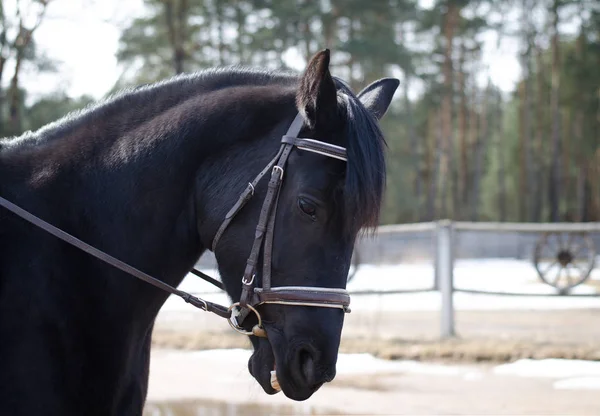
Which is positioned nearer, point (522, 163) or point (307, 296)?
point (307, 296)

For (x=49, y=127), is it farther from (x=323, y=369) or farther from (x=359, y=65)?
(x=359, y=65)

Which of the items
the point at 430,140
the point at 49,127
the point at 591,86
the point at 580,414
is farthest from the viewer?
the point at 430,140

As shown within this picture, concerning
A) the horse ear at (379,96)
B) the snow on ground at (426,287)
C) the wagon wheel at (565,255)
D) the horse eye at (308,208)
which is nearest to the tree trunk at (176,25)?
the snow on ground at (426,287)

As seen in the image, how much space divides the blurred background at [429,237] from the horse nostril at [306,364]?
49 centimetres

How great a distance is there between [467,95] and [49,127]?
3926 cm

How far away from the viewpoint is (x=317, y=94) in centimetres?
244

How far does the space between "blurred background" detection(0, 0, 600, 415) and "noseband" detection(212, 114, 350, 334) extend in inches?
13.6

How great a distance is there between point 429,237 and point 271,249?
30.2 ft

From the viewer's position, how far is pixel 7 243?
248cm

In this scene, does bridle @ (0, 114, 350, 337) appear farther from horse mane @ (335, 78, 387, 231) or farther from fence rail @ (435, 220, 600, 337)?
fence rail @ (435, 220, 600, 337)

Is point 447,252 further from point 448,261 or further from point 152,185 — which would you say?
point 152,185

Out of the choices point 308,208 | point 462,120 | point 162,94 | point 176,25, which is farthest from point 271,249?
point 462,120

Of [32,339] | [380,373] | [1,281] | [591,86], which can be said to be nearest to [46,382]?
[32,339]

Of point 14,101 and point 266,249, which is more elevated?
point 14,101
